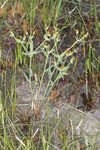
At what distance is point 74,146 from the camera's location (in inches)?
47.5

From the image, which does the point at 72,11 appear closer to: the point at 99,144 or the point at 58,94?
the point at 58,94

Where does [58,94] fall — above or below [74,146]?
above

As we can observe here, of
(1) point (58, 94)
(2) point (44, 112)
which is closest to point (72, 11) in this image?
(1) point (58, 94)

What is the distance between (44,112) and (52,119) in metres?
0.05

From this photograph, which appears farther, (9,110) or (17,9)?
(17,9)

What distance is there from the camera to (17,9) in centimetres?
137

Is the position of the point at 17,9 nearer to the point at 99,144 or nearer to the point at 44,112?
the point at 44,112

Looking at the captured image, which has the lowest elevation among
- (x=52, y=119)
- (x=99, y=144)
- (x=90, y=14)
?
(x=99, y=144)

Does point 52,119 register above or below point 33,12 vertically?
below

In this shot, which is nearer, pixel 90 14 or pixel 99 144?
pixel 99 144

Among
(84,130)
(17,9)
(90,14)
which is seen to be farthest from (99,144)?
(17,9)

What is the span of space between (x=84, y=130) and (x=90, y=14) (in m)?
0.60

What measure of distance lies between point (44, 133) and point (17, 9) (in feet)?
2.17

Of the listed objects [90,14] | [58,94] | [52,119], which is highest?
[90,14]
